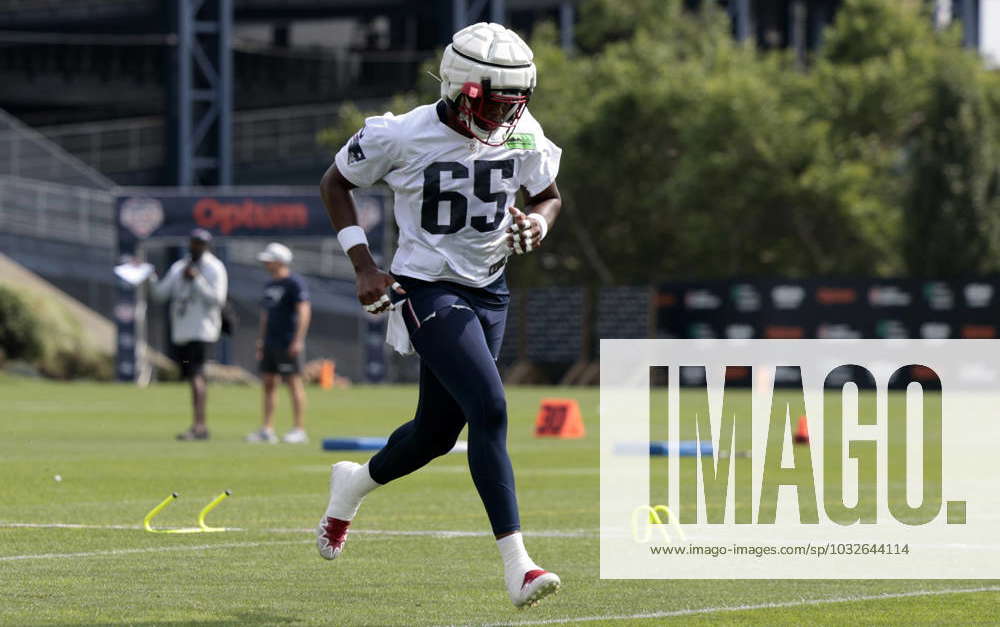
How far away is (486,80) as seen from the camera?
8.02 metres

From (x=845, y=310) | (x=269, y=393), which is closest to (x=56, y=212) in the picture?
(x=845, y=310)

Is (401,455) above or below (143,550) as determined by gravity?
above

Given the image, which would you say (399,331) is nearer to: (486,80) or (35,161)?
(486,80)

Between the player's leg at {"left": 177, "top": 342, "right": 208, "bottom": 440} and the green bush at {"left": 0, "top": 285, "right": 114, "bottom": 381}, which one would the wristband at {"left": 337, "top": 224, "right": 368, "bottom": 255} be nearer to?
the player's leg at {"left": 177, "top": 342, "right": 208, "bottom": 440}

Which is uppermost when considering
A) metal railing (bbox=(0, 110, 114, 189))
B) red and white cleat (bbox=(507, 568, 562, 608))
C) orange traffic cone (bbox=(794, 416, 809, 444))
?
red and white cleat (bbox=(507, 568, 562, 608))

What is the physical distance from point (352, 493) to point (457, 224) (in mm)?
1364

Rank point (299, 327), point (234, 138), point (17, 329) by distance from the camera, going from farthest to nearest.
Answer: point (234, 138) < point (17, 329) < point (299, 327)

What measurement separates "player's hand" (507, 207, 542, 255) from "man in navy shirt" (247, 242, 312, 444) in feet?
39.9

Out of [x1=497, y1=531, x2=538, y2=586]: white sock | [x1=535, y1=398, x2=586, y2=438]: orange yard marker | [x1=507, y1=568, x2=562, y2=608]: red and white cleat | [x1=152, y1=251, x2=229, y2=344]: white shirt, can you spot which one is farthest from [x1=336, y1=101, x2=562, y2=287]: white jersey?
[x1=535, y1=398, x2=586, y2=438]: orange yard marker

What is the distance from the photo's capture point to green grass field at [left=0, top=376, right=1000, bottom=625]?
778cm

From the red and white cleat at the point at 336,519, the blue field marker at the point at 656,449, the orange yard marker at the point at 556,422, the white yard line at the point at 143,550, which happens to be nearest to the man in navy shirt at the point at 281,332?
the orange yard marker at the point at 556,422

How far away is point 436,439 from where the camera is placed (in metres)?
8.36

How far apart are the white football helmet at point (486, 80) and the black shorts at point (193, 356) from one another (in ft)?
40.2

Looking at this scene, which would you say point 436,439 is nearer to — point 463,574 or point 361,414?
point 463,574
